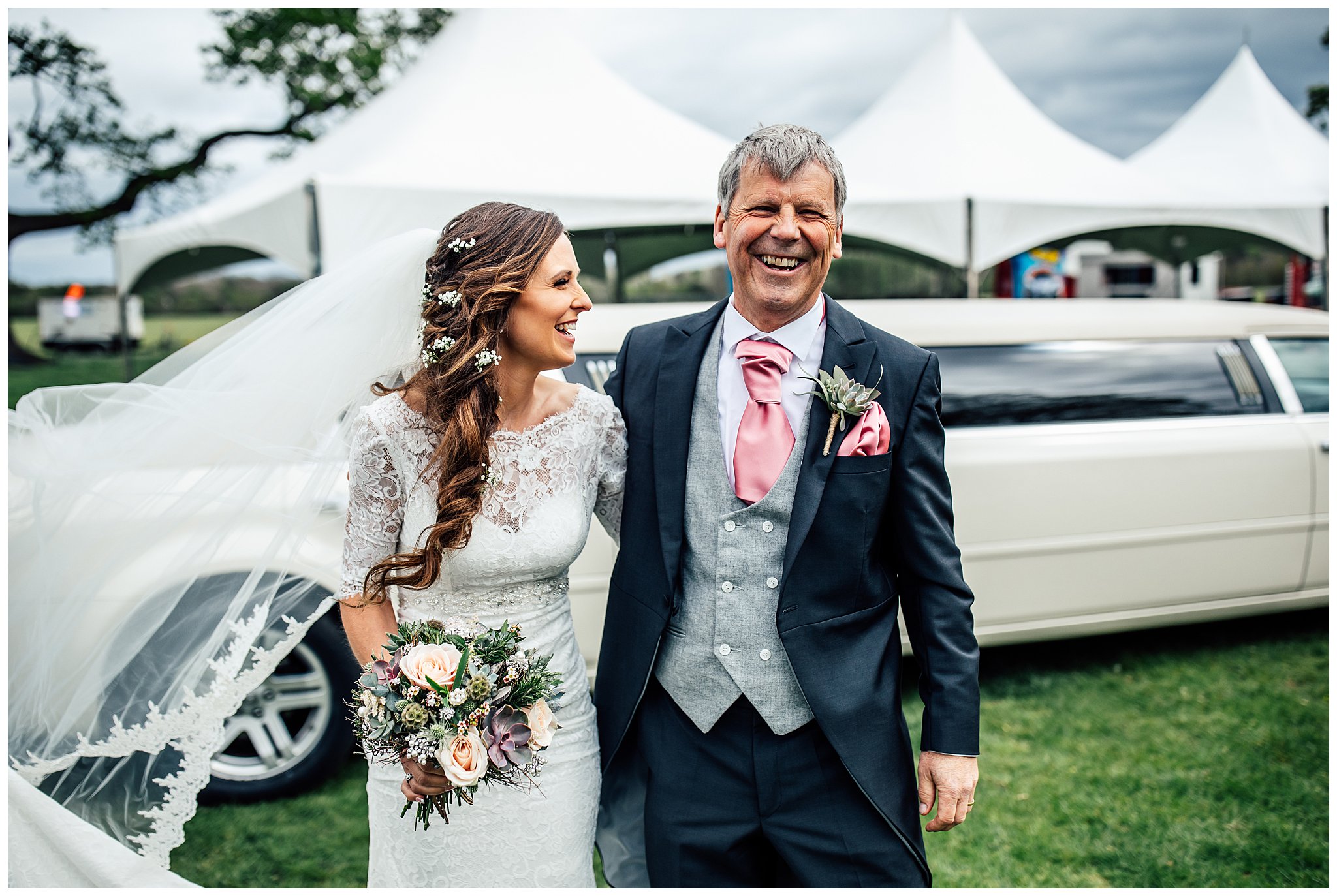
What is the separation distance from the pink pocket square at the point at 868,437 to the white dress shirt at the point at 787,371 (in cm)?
12

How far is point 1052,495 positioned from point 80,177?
68.2 ft

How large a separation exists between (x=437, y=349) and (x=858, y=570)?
99cm

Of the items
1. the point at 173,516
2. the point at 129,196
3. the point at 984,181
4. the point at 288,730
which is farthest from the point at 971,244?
the point at 129,196

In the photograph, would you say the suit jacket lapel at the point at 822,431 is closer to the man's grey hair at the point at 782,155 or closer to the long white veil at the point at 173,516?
the man's grey hair at the point at 782,155

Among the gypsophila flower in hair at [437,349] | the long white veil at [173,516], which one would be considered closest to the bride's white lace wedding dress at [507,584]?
the gypsophila flower in hair at [437,349]

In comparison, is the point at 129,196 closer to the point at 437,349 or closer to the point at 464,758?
the point at 437,349

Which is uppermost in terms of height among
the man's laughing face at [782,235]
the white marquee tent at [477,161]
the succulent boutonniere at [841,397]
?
the white marquee tent at [477,161]

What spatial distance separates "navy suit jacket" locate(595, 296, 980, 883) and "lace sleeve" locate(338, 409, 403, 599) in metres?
0.51

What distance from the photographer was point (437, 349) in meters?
1.93

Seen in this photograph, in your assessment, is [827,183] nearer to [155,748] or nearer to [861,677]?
[861,677]

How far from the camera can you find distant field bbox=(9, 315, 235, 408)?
1416 cm

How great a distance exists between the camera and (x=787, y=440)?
6.03ft

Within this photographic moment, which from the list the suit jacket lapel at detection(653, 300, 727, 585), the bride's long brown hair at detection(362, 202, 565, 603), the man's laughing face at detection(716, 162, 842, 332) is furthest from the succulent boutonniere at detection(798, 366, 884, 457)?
the bride's long brown hair at detection(362, 202, 565, 603)

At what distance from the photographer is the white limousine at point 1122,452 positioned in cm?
395
